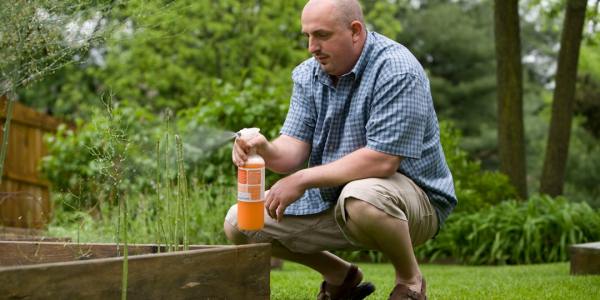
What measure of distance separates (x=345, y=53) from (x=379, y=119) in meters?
0.29

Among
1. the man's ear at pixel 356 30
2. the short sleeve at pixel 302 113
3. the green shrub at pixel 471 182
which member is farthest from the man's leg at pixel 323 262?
the green shrub at pixel 471 182

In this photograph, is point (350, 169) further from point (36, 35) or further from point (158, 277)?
point (36, 35)

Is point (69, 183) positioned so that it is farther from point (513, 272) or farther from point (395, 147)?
point (395, 147)

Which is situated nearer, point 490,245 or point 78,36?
point 78,36

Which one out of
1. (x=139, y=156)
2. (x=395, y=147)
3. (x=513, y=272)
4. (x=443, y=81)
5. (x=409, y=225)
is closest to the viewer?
(x=395, y=147)

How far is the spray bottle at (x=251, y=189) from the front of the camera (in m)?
2.69

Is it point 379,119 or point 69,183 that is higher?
point 379,119

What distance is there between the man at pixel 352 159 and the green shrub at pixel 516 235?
155 inches

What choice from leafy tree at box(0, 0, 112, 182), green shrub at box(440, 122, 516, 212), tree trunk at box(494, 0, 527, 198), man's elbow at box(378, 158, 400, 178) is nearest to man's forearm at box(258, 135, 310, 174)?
man's elbow at box(378, 158, 400, 178)

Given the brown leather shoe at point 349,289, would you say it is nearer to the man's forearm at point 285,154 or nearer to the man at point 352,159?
the man at point 352,159

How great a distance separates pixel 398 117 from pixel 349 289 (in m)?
0.87

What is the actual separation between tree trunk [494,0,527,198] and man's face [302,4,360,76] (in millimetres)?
6572

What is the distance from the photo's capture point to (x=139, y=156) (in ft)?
25.4

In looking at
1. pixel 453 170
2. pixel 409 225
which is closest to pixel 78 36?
pixel 409 225
